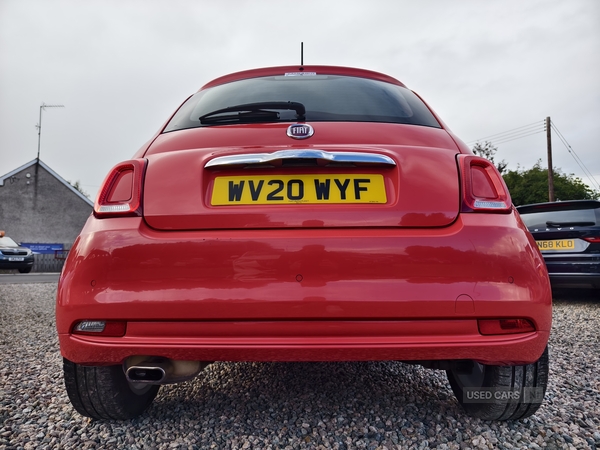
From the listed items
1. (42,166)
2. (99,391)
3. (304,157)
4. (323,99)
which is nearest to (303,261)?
(304,157)

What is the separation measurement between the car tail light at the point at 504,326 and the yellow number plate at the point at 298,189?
0.55 metres

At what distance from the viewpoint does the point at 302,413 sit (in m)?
2.11

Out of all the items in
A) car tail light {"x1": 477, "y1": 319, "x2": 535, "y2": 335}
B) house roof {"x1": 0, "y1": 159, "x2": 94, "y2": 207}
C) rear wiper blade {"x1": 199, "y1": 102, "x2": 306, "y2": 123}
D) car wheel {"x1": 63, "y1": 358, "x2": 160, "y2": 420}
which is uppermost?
house roof {"x1": 0, "y1": 159, "x2": 94, "y2": 207}

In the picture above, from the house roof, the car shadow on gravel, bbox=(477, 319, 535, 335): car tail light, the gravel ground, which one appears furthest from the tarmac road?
bbox=(477, 319, 535, 335): car tail light

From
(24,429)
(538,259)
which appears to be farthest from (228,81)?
(24,429)

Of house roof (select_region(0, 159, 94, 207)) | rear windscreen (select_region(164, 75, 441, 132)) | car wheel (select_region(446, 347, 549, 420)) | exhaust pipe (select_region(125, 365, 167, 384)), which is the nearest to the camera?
exhaust pipe (select_region(125, 365, 167, 384))

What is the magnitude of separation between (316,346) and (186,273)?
511mm

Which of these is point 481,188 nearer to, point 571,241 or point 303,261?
point 303,261

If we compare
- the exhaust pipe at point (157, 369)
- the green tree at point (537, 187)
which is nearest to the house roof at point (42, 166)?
the exhaust pipe at point (157, 369)

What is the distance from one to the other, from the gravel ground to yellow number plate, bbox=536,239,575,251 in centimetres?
322

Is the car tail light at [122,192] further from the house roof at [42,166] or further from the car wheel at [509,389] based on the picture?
the house roof at [42,166]

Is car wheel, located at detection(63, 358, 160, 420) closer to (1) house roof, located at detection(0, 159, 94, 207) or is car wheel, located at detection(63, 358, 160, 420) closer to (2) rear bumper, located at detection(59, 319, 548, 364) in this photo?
(2) rear bumper, located at detection(59, 319, 548, 364)

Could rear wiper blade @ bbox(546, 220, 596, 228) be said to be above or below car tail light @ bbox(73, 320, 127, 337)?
above

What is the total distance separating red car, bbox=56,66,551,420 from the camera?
152cm
